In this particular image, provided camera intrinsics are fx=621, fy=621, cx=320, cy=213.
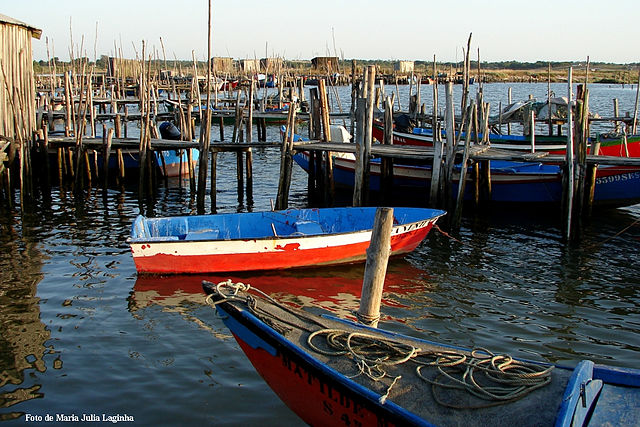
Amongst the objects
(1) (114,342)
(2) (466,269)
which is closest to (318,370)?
(1) (114,342)

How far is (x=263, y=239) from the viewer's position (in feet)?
36.0

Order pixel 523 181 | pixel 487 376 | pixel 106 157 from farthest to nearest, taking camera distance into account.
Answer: pixel 106 157 → pixel 523 181 → pixel 487 376

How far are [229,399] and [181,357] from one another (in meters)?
1.27

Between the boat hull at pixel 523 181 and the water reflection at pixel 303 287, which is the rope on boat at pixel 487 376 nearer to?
the water reflection at pixel 303 287

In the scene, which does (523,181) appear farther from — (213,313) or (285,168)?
(213,313)

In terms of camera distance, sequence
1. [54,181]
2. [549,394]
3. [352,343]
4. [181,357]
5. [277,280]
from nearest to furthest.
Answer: [549,394] < [352,343] < [181,357] < [277,280] < [54,181]

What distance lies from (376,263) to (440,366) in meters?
1.27

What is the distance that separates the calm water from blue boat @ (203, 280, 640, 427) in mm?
935

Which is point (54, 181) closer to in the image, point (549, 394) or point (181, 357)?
point (181, 357)

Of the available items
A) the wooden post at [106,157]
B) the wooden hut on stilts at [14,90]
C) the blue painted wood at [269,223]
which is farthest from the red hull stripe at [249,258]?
the wooden post at [106,157]

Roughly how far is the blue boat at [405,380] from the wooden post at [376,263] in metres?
0.24

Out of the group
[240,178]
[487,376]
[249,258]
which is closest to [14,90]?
[240,178]

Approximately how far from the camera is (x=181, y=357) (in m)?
7.82

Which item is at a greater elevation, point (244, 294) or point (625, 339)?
point (244, 294)
